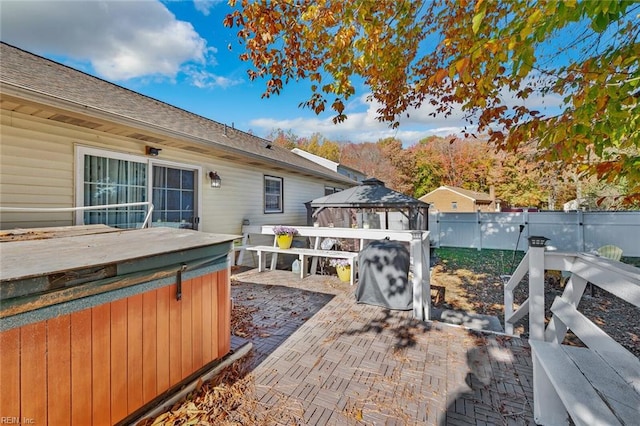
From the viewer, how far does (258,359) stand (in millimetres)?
3045

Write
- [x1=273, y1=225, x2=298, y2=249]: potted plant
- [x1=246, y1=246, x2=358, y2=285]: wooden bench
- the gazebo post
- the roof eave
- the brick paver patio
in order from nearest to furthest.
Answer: the brick paver patio → the roof eave → the gazebo post → [x1=246, y1=246, x2=358, y2=285]: wooden bench → [x1=273, y1=225, x2=298, y2=249]: potted plant

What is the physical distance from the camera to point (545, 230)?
444 inches

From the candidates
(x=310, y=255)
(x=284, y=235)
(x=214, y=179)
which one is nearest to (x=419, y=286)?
(x=310, y=255)

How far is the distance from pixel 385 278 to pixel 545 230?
10.4 metres

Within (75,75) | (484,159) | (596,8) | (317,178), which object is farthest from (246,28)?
(484,159)

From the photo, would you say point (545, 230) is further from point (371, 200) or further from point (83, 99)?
point (83, 99)

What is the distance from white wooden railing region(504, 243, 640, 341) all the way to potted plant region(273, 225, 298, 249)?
443cm

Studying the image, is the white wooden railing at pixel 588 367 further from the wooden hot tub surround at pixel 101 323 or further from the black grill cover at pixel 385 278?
the wooden hot tub surround at pixel 101 323

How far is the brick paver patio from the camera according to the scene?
2270 mm

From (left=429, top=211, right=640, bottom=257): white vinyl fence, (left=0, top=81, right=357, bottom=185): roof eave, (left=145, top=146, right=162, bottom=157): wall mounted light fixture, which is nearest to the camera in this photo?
(left=0, top=81, right=357, bottom=185): roof eave

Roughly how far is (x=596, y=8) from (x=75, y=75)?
7.67 metres

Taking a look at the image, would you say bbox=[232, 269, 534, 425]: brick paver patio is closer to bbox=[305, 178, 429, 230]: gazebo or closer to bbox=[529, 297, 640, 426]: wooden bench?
bbox=[529, 297, 640, 426]: wooden bench

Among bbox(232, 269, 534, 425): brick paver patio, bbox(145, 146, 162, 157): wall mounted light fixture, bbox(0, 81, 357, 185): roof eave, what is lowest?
bbox(232, 269, 534, 425): brick paver patio

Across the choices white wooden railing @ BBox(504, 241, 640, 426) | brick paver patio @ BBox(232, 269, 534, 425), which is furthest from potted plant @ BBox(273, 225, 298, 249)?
white wooden railing @ BBox(504, 241, 640, 426)
